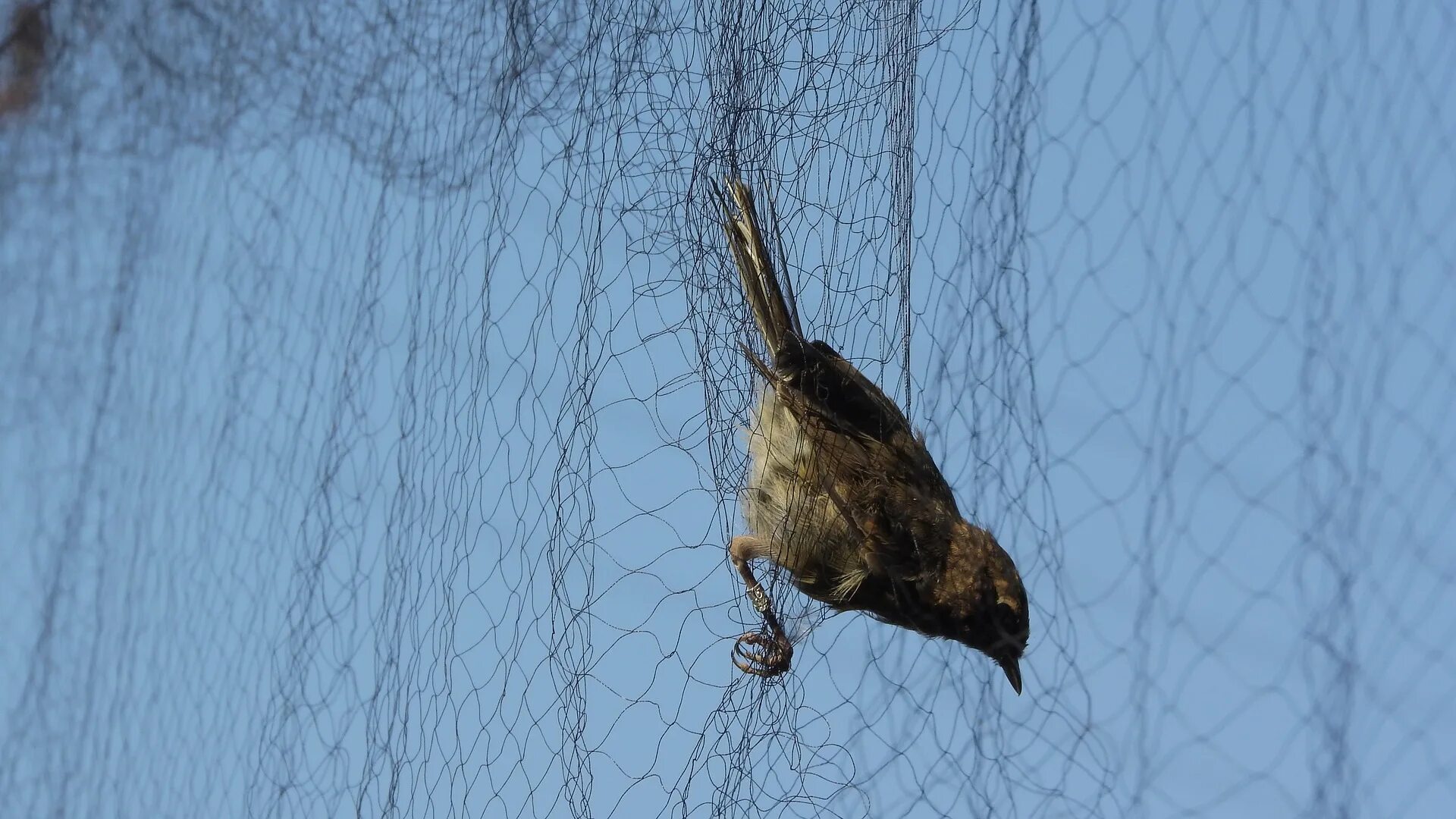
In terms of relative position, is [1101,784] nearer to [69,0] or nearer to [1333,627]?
[1333,627]

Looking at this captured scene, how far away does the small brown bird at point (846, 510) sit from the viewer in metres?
1.93

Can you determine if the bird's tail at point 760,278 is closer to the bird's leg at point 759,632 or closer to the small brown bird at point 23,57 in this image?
the bird's leg at point 759,632

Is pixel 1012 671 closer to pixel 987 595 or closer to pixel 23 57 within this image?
pixel 987 595

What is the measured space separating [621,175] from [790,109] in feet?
0.77

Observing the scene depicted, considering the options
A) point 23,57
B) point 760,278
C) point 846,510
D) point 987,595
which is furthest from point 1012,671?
point 23,57

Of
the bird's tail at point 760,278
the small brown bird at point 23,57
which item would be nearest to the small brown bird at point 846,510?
the bird's tail at point 760,278

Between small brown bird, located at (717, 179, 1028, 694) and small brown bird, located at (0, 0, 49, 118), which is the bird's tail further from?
small brown bird, located at (0, 0, 49, 118)

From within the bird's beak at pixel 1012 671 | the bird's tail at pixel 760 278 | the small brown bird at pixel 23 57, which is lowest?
the bird's beak at pixel 1012 671

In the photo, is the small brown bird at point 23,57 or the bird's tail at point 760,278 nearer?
the bird's tail at point 760,278

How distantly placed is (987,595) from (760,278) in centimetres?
40

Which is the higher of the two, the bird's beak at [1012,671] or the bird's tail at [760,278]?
the bird's tail at [760,278]

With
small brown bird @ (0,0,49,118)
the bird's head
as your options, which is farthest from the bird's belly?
small brown bird @ (0,0,49,118)

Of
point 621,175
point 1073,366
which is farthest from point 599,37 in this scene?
point 1073,366

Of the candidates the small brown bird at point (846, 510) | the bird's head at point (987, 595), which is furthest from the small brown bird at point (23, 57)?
the bird's head at point (987, 595)
